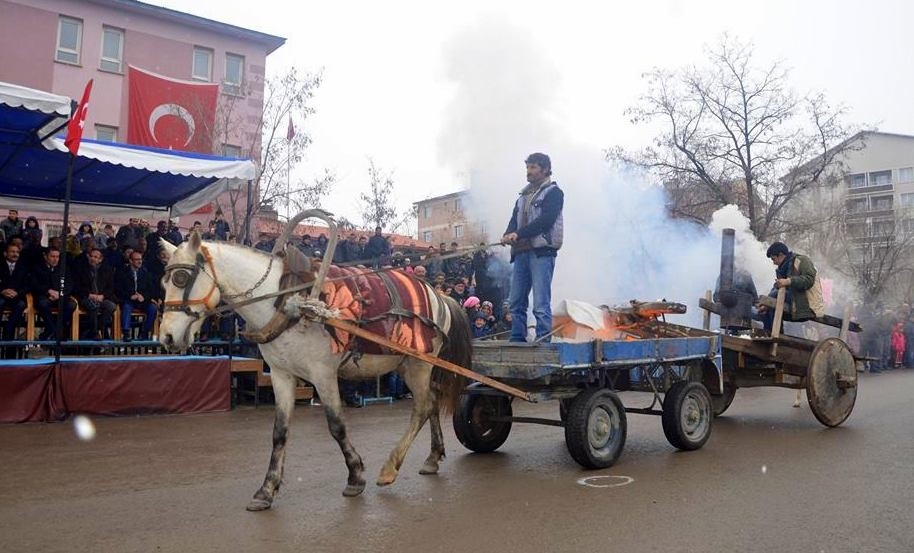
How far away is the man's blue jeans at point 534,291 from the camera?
6766mm

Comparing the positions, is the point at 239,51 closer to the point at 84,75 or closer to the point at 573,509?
the point at 84,75

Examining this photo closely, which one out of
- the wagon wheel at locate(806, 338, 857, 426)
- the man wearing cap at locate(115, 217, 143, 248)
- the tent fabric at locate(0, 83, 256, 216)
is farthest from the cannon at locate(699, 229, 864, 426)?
the man wearing cap at locate(115, 217, 143, 248)

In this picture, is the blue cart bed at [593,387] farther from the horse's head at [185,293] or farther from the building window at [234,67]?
the building window at [234,67]

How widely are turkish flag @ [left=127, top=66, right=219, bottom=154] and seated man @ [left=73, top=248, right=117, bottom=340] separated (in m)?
7.29

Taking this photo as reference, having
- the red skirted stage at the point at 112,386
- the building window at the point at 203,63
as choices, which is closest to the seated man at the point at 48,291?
the red skirted stage at the point at 112,386

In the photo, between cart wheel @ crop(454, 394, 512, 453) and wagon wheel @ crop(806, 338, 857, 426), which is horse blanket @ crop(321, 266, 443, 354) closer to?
cart wheel @ crop(454, 394, 512, 453)

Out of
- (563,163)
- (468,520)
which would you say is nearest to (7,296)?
(468,520)

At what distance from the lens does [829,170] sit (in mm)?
22422

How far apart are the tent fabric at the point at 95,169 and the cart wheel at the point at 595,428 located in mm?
6544

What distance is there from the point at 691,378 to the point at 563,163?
11.2m

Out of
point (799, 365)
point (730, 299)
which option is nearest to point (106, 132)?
point (730, 299)

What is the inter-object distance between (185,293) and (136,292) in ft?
22.2

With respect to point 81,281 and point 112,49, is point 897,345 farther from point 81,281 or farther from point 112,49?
point 112,49

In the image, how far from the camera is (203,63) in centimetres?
2669
